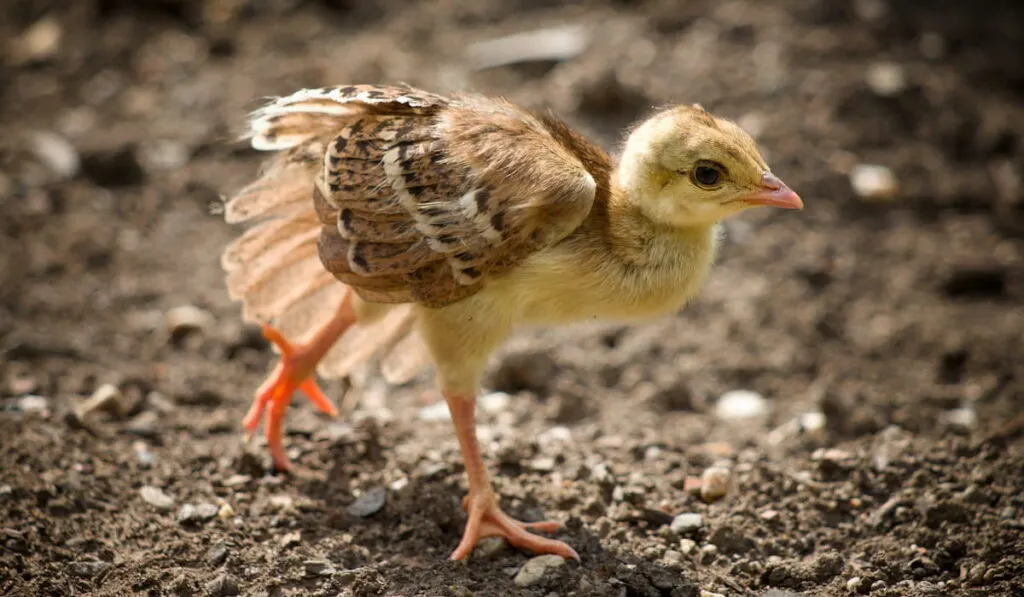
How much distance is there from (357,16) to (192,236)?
273 cm

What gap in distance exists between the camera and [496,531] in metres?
3.77

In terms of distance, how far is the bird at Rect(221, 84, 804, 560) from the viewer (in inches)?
140

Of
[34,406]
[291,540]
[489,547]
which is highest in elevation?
[489,547]

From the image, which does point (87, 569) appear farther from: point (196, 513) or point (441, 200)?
point (441, 200)

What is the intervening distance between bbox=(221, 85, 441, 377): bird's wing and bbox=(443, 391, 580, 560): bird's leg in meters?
0.62

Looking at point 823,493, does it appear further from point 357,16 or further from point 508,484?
point 357,16

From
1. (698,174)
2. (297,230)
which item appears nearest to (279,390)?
(297,230)

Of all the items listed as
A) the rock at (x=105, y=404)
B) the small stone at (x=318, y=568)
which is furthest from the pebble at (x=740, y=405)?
the rock at (x=105, y=404)

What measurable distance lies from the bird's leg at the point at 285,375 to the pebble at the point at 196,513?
0.37 m

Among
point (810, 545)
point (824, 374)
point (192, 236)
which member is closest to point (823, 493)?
point (810, 545)

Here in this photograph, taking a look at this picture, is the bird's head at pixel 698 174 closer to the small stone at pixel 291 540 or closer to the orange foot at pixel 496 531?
the orange foot at pixel 496 531

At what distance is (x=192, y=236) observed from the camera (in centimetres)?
603

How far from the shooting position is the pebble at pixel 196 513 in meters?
3.89

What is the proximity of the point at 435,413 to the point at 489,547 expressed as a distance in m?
1.18
